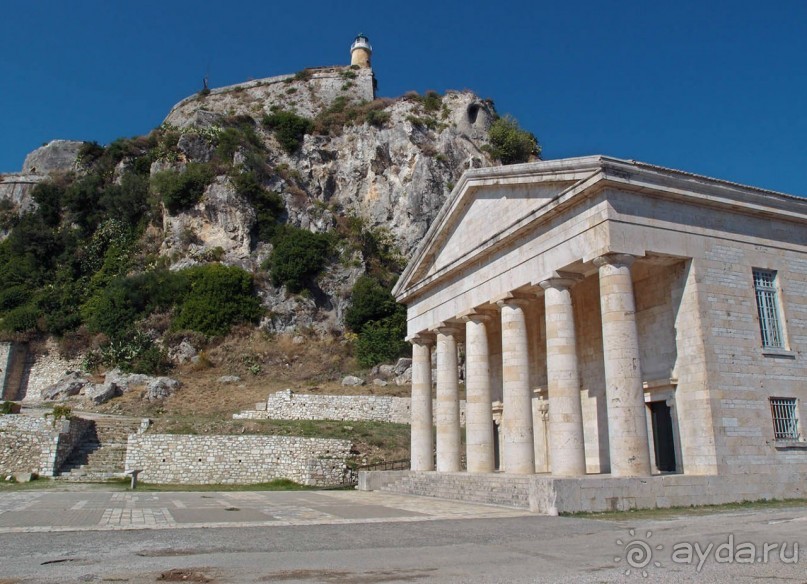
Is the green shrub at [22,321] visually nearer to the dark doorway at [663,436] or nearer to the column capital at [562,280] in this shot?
the column capital at [562,280]

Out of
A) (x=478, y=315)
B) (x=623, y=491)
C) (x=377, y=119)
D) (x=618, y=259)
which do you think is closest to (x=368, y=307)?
(x=377, y=119)

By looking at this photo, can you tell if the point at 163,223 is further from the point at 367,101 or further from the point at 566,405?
the point at 566,405

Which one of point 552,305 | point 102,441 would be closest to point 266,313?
point 102,441

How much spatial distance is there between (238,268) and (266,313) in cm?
450

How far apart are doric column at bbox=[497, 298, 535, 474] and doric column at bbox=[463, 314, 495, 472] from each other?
5.73 feet

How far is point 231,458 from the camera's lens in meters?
25.8

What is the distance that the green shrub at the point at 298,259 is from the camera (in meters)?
50.0

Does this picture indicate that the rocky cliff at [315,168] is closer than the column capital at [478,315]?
No

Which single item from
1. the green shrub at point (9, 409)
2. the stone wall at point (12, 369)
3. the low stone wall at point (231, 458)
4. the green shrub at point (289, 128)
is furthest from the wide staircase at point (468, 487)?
the green shrub at point (289, 128)

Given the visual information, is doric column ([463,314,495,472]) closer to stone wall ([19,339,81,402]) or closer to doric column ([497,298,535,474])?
doric column ([497,298,535,474])

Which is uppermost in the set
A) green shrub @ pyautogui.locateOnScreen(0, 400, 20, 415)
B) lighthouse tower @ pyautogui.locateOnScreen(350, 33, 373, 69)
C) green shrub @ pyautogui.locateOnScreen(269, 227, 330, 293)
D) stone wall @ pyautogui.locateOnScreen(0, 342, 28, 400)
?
lighthouse tower @ pyautogui.locateOnScreen(350, 33, 373, 69)

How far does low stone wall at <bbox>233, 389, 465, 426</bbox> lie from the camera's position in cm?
3403

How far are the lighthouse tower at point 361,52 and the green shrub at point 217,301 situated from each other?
40001 mm

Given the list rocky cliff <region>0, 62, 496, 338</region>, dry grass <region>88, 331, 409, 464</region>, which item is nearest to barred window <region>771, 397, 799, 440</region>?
dry grass <region>88, 331, 409, 464</region>
